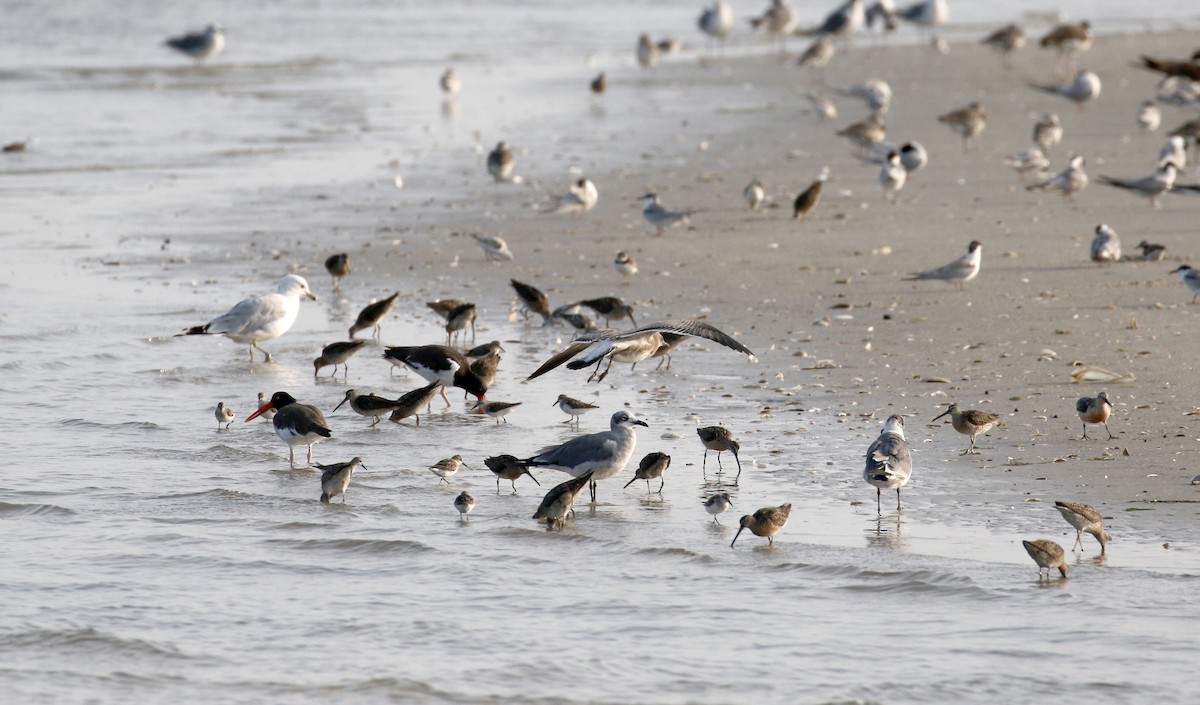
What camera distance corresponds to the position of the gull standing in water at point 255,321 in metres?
11.8

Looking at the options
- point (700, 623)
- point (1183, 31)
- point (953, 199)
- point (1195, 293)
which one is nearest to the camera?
point (700, 623)

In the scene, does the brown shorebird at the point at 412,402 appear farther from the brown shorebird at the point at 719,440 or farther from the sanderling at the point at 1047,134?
the sanderling at the point at 1047,134

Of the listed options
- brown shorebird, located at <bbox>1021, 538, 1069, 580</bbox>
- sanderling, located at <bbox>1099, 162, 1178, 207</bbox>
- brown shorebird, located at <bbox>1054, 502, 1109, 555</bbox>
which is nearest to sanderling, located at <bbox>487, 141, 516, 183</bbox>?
sanderling, located at <bbox>1099, 162, 1178, 207</bbox>

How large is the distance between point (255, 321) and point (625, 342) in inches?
132

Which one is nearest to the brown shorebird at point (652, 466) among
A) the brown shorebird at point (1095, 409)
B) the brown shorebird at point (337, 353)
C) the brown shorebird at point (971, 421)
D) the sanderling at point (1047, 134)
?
the brown shorebird at point (971, 421)

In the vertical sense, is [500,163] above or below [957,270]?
above

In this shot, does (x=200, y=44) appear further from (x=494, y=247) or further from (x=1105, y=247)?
(x=1105, y=247)

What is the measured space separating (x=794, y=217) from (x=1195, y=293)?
4.72m

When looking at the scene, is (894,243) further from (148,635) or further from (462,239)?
(148,635)

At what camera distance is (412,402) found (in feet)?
33.1

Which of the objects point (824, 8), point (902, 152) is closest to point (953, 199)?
point (902, 152)

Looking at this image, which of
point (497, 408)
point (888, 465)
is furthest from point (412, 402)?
point (888, 465)

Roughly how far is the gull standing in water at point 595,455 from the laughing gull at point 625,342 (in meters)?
0.45

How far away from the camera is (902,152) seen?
18641mm
